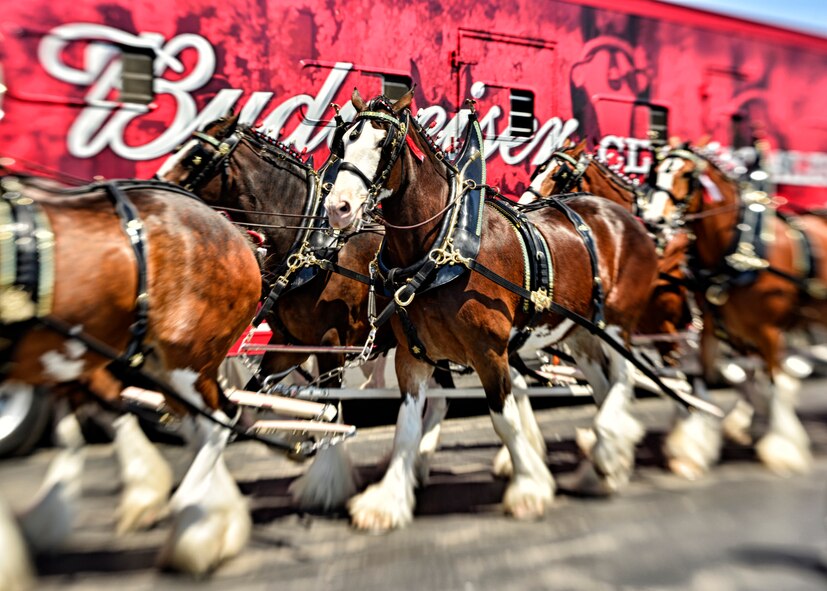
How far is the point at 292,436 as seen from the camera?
418 cm

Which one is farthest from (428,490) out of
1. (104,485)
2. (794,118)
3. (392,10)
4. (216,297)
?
(794,118)

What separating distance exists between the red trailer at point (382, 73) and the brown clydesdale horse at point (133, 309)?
183 cm

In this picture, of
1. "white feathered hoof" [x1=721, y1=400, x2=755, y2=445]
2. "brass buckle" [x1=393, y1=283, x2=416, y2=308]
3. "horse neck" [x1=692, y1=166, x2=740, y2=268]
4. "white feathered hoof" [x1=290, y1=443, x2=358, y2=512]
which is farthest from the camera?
"white feathered hoof" [x1=721, y1=400, x2=755, y2=445]

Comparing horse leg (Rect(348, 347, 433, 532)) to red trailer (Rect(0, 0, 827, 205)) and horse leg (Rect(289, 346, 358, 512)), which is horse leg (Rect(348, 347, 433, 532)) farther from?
red trailer (Rect(0, 0, 827, 205))

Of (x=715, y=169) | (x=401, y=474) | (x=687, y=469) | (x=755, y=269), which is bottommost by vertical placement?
(x=687, y=469)

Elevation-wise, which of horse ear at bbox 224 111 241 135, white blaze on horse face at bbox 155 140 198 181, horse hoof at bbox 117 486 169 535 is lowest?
horse hoof at bbox 117 486 169 535

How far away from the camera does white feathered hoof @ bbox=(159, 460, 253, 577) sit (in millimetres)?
2771

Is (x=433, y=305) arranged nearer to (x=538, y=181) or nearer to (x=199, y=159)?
(x=199, y=159)

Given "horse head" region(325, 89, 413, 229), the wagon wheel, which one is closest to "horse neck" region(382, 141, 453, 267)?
"horse head" region(325, 89, 413, 229)

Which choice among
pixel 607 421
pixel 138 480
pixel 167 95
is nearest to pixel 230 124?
pixel 167 95

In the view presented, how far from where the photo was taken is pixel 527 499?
339 centimetres

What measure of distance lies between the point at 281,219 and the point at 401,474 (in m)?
1.95

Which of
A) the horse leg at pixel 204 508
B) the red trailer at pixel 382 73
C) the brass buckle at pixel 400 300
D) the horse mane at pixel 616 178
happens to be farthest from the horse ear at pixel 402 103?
the horse mane at pixel 616 178

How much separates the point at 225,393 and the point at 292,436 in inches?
36.5
